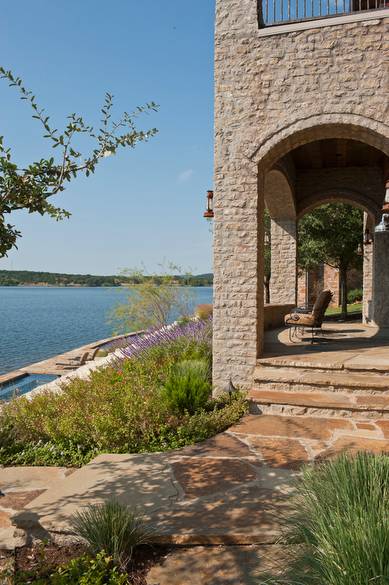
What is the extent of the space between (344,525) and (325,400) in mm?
3505

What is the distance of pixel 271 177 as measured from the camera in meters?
9.96

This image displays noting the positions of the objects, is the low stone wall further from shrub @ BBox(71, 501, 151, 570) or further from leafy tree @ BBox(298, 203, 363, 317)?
shrub @ BBox(71, 501, 151, 570)

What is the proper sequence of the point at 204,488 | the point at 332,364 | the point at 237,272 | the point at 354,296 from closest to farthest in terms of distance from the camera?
the point at 204,488, the point at 332,364, the point at 237,272, the point at 354,296

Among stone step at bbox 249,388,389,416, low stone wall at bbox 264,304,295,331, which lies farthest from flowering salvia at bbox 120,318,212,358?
stone step at bbox 249,388,389,416

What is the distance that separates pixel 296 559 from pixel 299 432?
2694 millimetres

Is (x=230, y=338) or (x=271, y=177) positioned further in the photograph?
(x=271, y=177)

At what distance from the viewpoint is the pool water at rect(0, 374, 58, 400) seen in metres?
11.7

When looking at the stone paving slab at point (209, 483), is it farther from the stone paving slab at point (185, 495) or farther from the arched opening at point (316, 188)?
the arched opening at point (316, 188)

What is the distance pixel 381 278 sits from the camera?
1121 cm

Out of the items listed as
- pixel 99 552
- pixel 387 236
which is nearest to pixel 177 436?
pixel 99 552

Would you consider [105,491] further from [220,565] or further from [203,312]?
[203,312]

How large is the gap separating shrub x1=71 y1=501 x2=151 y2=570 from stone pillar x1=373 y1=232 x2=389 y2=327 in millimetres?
9790

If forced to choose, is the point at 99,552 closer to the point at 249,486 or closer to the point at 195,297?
the point at 249,486

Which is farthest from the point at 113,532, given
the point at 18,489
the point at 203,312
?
the point at 203,312
